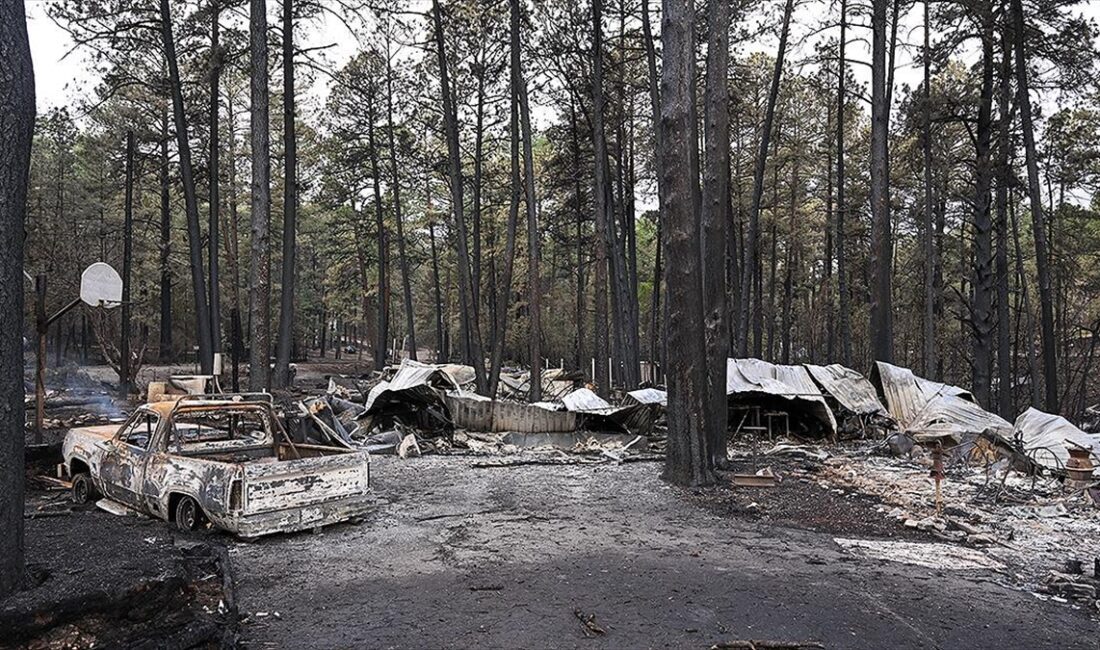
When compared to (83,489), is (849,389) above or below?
above

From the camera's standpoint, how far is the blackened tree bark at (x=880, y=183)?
58.6ft

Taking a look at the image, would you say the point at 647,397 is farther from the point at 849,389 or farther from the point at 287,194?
the point at 287,194

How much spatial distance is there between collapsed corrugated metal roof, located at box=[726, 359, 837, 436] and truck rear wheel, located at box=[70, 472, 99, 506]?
1280 centimetres

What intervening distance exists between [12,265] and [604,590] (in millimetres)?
4701

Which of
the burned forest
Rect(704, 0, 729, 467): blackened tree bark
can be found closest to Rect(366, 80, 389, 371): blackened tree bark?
the burned forest

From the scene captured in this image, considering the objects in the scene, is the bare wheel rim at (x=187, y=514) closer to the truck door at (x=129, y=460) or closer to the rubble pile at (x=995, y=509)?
the truck door at (x=129, y=460)

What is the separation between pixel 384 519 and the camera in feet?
28.5

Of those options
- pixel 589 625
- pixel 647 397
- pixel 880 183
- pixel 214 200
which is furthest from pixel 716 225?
pixel 214 200

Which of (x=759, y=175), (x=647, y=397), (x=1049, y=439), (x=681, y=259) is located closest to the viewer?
(x=681, y=259)

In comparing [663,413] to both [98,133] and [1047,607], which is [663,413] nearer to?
[1047,607]

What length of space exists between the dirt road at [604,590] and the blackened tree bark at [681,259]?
2309 millimetres

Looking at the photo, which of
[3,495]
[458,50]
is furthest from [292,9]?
[3,495]

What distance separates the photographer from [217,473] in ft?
23.6

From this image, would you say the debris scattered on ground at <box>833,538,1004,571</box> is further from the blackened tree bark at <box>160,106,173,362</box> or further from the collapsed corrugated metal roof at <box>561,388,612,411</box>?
the blackened tree bark at <box>160,106,173,362</box>
